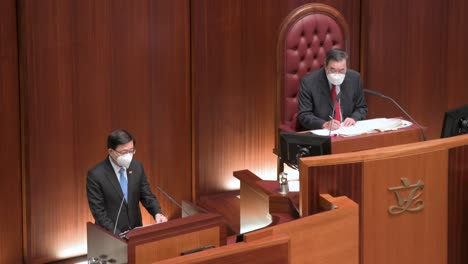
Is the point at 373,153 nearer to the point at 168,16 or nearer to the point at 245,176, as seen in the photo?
the point at 245,176

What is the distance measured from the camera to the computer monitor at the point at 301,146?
2168 millimetres

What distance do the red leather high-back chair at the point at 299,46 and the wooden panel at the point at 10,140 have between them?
1081 millimetres

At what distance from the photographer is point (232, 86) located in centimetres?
365

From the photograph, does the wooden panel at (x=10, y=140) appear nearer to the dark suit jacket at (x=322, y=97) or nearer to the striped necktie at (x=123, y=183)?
the striped necktie at (x=123, y=183)

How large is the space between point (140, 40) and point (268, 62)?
70 cm

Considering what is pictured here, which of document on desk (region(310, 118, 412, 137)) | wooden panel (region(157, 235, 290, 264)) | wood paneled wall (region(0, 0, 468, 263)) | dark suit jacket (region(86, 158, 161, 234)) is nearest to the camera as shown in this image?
wooden panel (region(157, 235, 290, 264))

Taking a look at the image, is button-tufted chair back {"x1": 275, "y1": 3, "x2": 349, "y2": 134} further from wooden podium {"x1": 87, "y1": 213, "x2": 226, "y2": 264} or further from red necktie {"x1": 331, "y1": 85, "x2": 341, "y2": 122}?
wooden podium {"x1": 87, "y1": 213, "x2": 226, "y2": 264}

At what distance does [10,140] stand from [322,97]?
126 centimetres

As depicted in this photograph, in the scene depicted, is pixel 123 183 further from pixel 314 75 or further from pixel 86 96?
pixel 314 75

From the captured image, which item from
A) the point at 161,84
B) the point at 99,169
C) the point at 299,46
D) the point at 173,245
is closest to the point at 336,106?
the point at 299,46

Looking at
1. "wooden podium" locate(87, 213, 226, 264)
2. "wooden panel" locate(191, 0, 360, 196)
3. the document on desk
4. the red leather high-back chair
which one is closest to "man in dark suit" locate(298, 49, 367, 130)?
the red leather high-back chair

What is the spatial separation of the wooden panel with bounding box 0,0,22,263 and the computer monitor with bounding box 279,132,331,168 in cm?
125

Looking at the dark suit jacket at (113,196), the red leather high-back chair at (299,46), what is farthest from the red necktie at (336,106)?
the dark suit jacket at (113,196)

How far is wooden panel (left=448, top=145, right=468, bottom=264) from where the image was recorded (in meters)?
2.01
